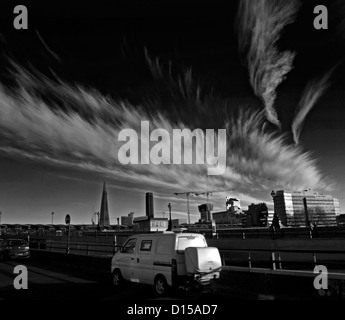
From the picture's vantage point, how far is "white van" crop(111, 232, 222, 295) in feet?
31.4

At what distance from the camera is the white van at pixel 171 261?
9.57 meters

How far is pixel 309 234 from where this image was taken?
80.9 feet

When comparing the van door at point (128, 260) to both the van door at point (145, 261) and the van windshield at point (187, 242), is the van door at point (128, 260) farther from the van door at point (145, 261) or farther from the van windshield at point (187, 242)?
the van windshield at point (187, 242)

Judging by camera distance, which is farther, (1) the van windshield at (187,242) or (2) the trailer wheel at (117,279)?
(2) the trailer wheel at (117,279)

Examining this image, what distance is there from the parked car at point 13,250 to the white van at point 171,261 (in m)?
13.8

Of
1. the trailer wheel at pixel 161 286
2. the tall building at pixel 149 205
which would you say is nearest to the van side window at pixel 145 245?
the trailer wheel at pixel 161 286

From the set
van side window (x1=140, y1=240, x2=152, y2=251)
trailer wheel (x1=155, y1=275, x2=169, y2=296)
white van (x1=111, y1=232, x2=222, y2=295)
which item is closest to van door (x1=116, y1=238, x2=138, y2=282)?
white van (x1=111, y1=232, x2=222, y2=295)

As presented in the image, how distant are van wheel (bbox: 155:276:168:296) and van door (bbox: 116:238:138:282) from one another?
1.44m

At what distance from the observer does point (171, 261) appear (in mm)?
9773

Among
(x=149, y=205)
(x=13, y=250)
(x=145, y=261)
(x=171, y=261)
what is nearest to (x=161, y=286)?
(x=171, y=261)

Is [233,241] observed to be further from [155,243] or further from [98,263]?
[155,243]

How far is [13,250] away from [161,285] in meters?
16.3

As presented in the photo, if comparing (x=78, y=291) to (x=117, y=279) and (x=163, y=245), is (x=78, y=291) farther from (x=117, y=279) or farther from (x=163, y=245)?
(x=163, y=245)
